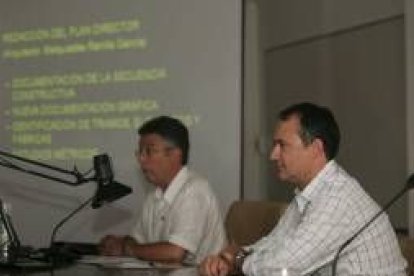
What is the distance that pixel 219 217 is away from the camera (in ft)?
10.6

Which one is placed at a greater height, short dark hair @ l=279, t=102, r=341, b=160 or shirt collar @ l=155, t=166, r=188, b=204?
short dark hair @ l=279, t=102, r=341, b=160

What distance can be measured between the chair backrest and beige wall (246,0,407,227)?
645mm

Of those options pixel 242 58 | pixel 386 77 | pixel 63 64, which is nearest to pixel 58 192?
pixel 63 64

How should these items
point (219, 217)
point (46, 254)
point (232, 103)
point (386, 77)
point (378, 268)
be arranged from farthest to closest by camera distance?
point (232, 103)
point (386, 77)
point (219, 217)
point (46, 254)
point (378, 268)

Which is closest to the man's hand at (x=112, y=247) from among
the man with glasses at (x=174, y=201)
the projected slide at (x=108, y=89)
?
the man with glasses at (x=174, y=201)

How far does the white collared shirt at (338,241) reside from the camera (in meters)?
2.07

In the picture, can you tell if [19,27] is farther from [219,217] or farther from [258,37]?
[219,217]

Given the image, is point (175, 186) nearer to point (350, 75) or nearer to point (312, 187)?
point (312, 187)

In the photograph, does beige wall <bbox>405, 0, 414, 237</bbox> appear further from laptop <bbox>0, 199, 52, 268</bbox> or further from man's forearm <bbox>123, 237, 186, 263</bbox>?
laptop <bbox>0, 199, 52, 268</bbox>

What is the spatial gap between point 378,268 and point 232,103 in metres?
1.93

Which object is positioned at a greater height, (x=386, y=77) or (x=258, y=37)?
(x=258, y=37)

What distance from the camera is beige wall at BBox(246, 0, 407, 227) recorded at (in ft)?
11.7

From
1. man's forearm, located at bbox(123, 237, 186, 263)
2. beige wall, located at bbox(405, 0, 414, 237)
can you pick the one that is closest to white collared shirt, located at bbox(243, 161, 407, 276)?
man's forearm, located at bbox(123, 237, 186, 263)

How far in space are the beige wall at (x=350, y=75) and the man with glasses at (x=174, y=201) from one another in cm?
92
